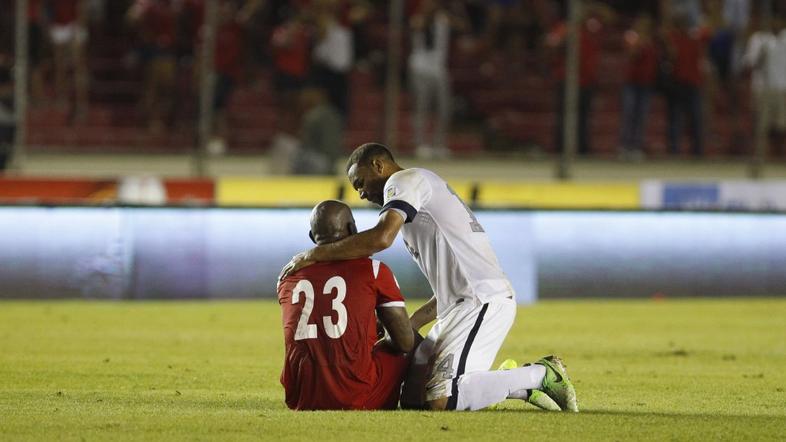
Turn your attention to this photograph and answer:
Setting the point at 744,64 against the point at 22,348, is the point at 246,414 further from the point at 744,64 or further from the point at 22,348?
the point at 744,64

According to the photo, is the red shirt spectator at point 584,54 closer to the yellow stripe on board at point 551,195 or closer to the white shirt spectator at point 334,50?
the yellow stripe on board at point 551,195

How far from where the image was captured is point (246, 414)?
824 cm

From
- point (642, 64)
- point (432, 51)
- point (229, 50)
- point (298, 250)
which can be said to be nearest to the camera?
point (298, 250)

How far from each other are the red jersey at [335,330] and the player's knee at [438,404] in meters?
0.33

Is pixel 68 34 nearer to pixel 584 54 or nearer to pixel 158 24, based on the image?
pixel 158 24

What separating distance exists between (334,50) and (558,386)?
1154 cm

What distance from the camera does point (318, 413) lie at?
8.15 metres

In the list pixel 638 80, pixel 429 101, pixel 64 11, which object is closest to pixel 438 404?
pixel 429 101

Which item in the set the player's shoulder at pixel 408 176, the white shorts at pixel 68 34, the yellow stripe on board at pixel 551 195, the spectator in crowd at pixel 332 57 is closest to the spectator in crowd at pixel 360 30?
the spectator in crowd at pixel 332 57

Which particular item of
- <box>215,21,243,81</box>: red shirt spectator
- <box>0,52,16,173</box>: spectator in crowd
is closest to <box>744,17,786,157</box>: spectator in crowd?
<box>215,21,243,81</box>: red shirt spectator

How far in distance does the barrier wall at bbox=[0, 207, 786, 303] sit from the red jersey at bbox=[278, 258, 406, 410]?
27.3 feet

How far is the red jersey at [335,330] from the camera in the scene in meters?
8.18

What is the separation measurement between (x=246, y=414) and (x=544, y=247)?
9416 millimetres

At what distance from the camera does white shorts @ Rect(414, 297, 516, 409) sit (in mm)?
8367
